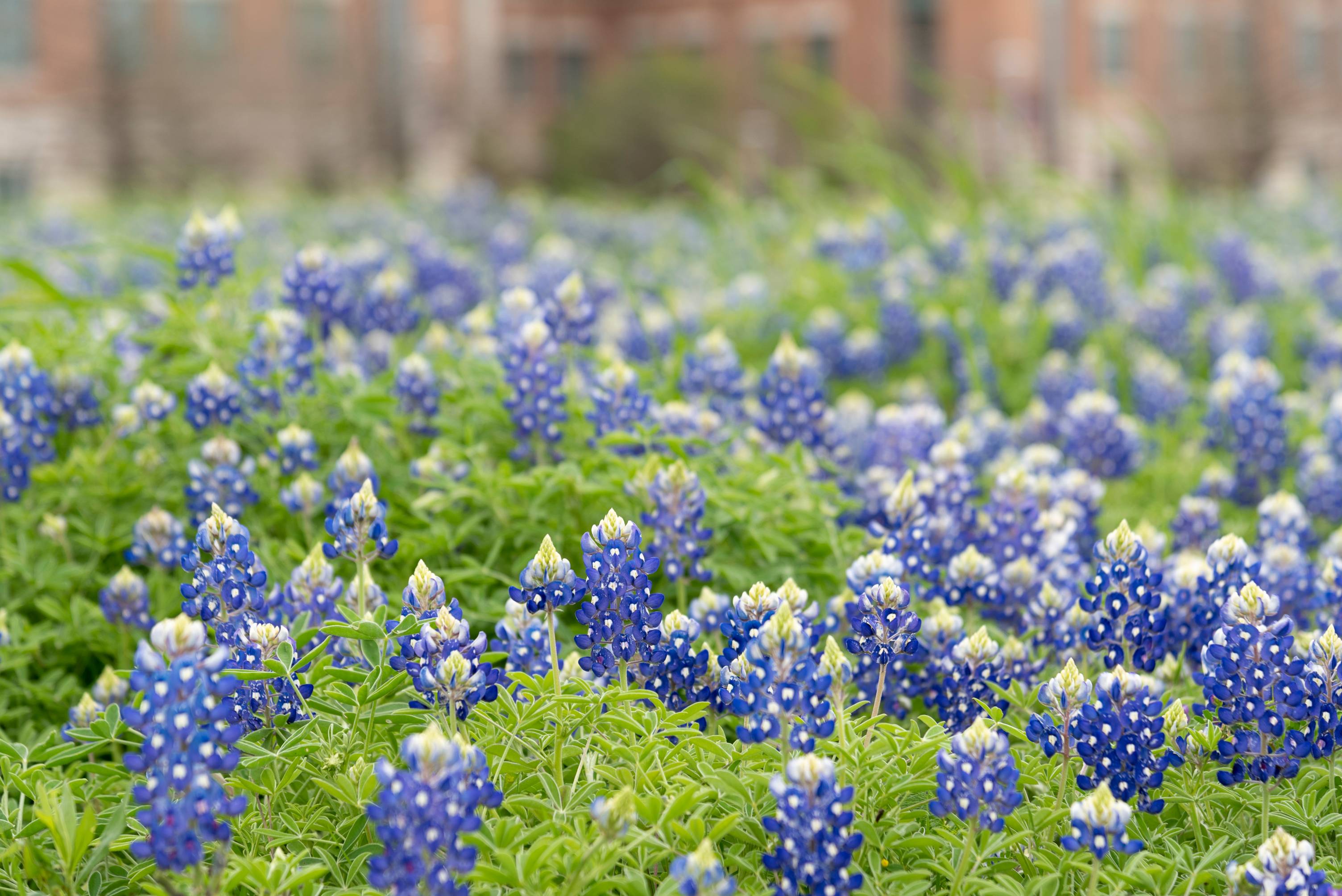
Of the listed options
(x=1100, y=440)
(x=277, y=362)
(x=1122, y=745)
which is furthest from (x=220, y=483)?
(x=1100, y=440)

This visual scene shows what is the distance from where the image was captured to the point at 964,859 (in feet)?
6.13

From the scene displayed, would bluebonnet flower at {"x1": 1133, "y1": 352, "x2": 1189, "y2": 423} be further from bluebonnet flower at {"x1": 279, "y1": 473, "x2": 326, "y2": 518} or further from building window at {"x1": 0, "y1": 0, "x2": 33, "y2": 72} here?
building window at {"x1": 0, "y1": 0, "x2": 33, "y2": 72}

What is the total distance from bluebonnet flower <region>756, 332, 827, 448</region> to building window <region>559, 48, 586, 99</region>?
46747 millimetres

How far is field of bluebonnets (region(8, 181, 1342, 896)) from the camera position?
1879 mm

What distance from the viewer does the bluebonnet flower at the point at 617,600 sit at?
2.17 meters

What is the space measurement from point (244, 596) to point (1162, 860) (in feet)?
4.67

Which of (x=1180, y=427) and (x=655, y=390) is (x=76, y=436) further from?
(x=1180, y=427)

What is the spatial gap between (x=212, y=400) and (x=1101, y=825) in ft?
6.88

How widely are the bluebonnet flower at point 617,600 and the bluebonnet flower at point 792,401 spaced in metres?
1.31

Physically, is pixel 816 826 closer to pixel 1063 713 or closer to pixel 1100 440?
pixel 1063 713

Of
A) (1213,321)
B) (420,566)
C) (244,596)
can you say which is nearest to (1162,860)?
(420,566)

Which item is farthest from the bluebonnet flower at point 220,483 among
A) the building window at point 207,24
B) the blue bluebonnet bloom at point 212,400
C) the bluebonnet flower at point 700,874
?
the building window at point 207,24

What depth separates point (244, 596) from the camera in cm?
221

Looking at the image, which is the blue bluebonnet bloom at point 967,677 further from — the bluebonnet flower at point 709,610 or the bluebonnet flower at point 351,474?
the bluebonnet flower at point 351,474
